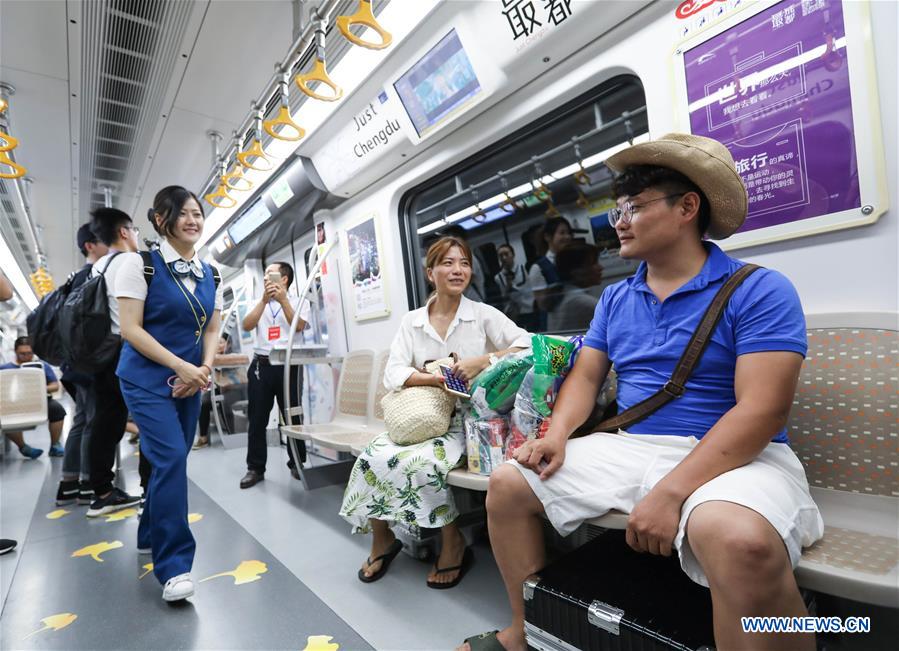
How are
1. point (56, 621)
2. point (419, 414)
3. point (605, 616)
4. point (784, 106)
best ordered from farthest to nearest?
point (419, 414) < point (56, 621) < point (784, 106) < point (605, 616)

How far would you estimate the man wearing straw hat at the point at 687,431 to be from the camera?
957 mm

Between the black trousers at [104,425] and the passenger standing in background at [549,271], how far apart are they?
2815mm

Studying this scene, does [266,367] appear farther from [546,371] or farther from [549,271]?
[546,371]

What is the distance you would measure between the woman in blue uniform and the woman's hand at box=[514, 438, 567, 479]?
1.46m

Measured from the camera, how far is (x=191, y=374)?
6.63 ft

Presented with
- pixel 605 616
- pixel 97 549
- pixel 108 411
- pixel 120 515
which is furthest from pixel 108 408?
pixel 605 616

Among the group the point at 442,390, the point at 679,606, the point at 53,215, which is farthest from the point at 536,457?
the point at 53,215

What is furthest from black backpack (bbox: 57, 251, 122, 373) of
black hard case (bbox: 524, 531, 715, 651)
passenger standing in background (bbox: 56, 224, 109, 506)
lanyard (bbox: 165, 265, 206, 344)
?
black hard case (bbox: 524, 531, 715, 651)

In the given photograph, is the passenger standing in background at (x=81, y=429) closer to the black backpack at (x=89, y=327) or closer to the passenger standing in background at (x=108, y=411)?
the passenger standing in background at (x=108, y=411)

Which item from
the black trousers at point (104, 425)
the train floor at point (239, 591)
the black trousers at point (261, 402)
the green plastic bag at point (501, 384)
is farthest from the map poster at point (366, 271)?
the green plastic bag at point (501, 384)

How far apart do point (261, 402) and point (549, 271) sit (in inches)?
104

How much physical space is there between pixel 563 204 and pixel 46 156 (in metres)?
5.75

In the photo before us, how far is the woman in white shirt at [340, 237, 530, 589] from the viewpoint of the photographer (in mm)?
1893

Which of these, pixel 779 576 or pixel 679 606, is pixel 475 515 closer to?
pixel 679 606
